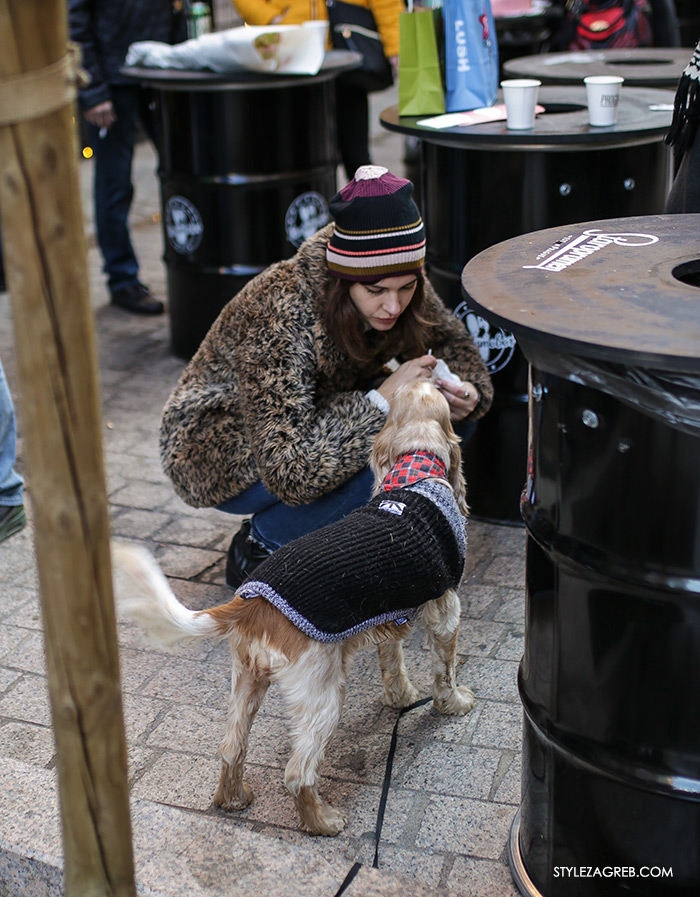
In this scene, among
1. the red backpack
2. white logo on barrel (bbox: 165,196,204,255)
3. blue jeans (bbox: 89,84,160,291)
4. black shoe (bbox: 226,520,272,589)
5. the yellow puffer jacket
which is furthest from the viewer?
the red backpack

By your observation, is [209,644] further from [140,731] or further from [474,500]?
[474,500]

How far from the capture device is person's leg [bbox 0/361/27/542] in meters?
3.93

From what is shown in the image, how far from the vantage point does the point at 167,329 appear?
619 cm

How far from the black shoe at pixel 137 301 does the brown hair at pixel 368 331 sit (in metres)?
3.28

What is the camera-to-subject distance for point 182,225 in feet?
17.6

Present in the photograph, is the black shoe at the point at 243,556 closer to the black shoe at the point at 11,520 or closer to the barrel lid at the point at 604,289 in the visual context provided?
the black shoe at the point at 11,520

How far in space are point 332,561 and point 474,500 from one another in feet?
5.61

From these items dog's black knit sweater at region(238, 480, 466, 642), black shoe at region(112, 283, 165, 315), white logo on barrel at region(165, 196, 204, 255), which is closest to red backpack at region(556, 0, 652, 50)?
white logo on barrel at region(165, 196, 204, 255)

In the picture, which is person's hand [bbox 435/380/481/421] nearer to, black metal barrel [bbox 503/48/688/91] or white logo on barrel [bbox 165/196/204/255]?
black metal barrel [bbox 503/48/688/91]

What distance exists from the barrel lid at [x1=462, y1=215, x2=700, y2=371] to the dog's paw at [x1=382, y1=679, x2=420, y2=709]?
131 cm

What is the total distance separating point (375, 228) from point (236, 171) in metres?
2.41

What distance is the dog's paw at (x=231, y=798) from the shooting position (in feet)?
8.34

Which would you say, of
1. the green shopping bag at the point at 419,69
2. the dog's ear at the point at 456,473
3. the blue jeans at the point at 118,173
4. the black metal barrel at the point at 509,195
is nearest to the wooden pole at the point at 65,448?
the dog's ear at the point at 456,473

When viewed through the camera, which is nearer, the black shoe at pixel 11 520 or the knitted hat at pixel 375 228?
the knitted hat at pixel 375 228
